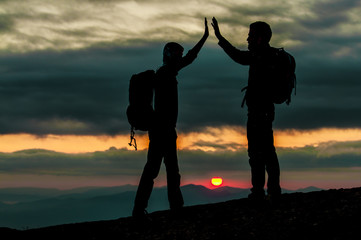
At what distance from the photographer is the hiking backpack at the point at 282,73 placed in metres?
13.5

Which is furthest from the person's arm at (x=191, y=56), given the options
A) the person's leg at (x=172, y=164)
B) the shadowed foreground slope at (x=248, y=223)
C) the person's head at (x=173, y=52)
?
the shadowed foreground slope at (x=248, y=223)

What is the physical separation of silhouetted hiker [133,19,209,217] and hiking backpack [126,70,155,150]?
155 mm

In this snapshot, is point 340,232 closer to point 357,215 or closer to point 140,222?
point 357,215

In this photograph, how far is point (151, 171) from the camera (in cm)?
1401

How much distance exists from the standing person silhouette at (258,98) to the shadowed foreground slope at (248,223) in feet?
2.99

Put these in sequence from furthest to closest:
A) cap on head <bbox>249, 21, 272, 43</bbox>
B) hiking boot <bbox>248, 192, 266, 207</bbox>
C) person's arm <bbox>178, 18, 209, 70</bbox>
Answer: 1. hiking boot <bbox>248, 192, 266, 207</bbox>
2. person's arm <bbox>178, 18, 209, 70</bbox>
3. cap on head <bbox>249, 21, 272, 43</bbox>

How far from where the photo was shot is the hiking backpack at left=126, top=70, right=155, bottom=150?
13625 mm

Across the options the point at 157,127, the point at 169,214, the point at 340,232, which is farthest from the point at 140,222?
the point at 340,232

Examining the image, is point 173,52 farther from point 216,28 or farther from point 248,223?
point 248,223

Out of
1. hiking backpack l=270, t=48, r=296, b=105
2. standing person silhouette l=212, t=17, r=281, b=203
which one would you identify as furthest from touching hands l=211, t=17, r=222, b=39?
hiking backpack l=270, t=48, r=296, b=105

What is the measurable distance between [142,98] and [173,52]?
4.06ft

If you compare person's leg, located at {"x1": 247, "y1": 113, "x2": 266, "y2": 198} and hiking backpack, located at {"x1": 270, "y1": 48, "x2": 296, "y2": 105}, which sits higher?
hiking backpack, located at {"x1": 270, "y1": 48, "x2": 296, "y2": 105}

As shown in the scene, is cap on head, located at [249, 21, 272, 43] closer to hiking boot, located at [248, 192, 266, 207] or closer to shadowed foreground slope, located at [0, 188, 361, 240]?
hiking boot, located at [248, 192, 266, 207]

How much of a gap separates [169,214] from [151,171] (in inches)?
63.5
